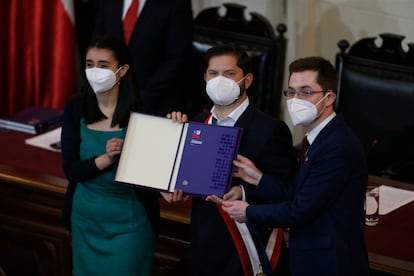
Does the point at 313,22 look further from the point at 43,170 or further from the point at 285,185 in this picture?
the point at 285,185

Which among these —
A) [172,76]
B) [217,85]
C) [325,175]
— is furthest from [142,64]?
[325,175]

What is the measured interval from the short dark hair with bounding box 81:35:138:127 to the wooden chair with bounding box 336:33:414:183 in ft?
4.99

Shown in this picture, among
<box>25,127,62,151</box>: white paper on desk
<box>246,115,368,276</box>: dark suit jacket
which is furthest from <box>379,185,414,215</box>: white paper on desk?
<box>25,127,62,151</box>: white paper on desk

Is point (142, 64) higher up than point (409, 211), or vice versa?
point (142, 64)

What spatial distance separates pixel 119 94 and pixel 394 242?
→ 113cm

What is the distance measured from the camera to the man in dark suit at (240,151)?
281 centimetres

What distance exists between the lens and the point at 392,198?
3539 mm

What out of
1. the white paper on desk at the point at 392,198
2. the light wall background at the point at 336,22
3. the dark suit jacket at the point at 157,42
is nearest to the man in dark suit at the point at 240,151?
the white paper on desk at the point at 392,198

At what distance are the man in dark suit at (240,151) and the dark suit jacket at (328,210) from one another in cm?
18

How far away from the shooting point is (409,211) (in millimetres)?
3416

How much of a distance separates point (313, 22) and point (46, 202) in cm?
198

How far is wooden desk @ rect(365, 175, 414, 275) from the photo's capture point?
118 inches

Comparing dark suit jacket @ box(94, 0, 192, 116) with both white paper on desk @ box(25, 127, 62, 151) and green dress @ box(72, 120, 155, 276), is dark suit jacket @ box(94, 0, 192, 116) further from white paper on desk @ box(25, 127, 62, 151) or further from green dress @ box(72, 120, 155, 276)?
green dress @ box(72, 120, 155, 276)

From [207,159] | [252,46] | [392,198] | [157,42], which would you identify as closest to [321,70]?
[207,159]
